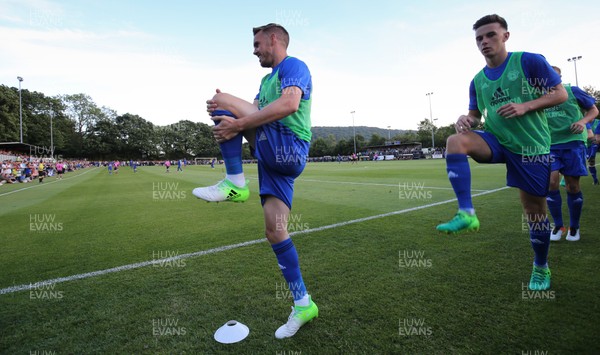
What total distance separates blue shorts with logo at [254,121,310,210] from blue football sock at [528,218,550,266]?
2555 millimetres

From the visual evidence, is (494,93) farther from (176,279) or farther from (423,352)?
(176,279)

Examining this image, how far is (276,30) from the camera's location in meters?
2.70

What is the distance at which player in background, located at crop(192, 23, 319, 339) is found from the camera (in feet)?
8.05

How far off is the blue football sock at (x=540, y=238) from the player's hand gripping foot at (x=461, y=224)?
136 centimetres

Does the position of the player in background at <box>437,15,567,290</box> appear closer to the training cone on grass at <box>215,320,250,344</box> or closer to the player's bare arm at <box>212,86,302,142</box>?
the player's bare arm at <box>212,86,302,142</box>

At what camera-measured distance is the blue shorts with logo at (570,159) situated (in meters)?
4.78

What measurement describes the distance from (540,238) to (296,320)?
8.82 feet

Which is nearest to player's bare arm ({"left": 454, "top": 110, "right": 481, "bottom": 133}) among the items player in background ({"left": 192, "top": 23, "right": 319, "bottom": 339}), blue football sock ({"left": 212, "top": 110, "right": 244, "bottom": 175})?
player in background ({"left": 192, "top": 23, "right": 319, "bottom": 339})
